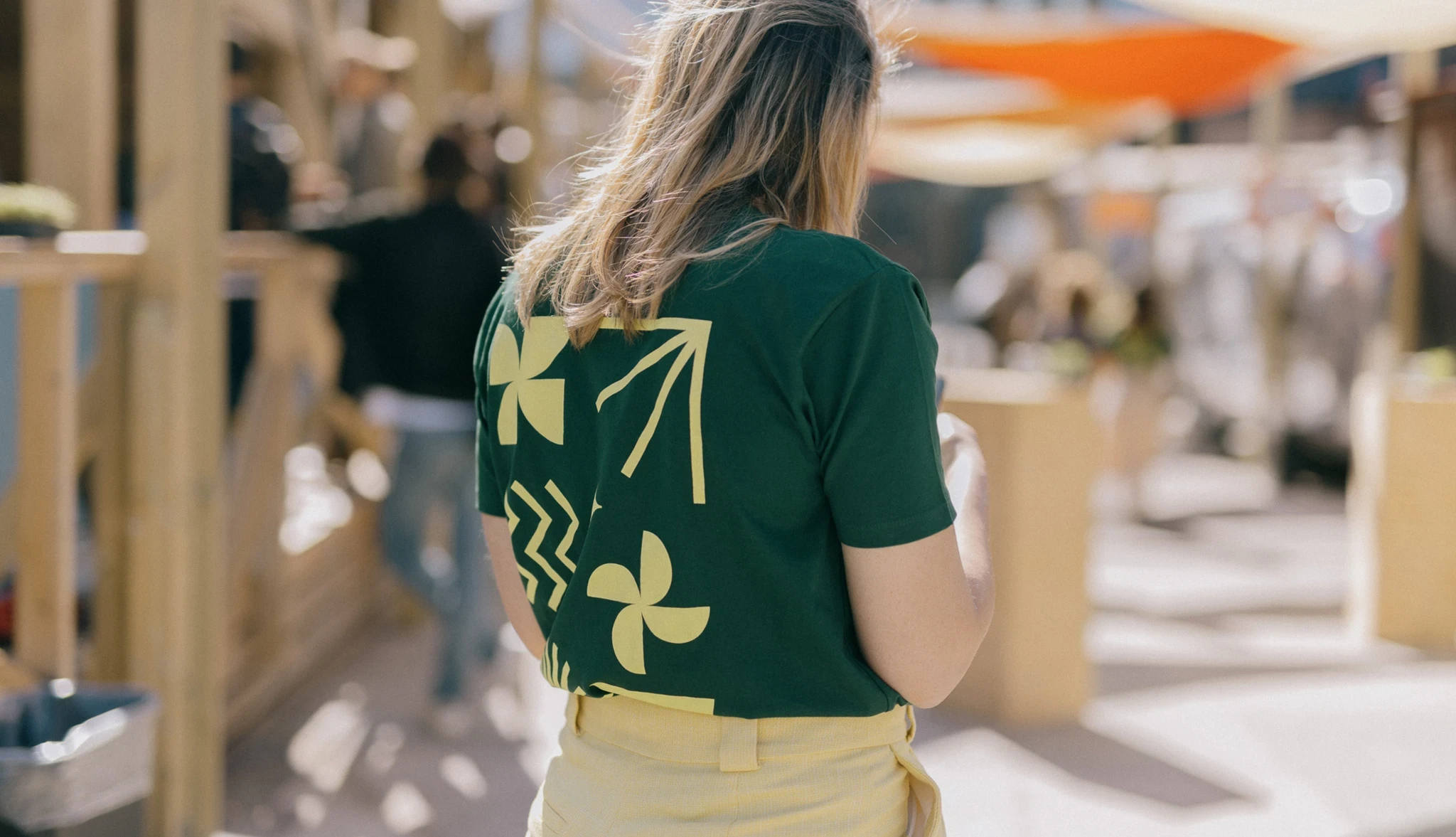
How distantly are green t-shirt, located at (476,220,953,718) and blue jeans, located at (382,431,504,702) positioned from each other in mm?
3226

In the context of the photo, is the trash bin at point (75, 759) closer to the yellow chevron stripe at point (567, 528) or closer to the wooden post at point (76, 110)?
the wooden post at point (76, 110)

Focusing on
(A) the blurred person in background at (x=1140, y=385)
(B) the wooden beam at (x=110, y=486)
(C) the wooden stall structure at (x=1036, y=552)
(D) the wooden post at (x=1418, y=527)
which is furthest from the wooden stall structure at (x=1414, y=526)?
(B) the wooden beam at (x=110, y=486)

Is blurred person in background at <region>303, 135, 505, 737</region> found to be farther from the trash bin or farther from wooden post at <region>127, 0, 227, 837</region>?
the trash bin

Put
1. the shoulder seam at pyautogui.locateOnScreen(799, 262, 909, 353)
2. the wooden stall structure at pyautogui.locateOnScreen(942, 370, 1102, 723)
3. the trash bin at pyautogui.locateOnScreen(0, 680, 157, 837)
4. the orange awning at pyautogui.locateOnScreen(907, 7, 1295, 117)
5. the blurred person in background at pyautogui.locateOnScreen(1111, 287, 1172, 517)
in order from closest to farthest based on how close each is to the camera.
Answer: the shoulder seam at pyautogui.locateOnScreen(799, 262, 909, 353)
the trash bin at pyautogui.locateOnScreen(0, 680, 157, 837)
the wooden stall structure at pyautogui.locateOnScreen(942, 370, 1102, 723)
the orange awning at pyautogui.locateOnScreen(907, 7, 1295, 117)
the blurred person in background at pyautogui.locateOnScreen(1111, 287, 1172, 517)

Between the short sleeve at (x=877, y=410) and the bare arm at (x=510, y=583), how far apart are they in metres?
0.47

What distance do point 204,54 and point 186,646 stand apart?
1335mm

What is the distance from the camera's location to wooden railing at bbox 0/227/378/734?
9.55 feet

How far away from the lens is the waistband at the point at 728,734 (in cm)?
121

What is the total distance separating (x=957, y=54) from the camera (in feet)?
26.9

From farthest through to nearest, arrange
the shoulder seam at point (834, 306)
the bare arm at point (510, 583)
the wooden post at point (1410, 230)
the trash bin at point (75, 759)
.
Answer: the wooden post at point (1410, 230)
the trash bin at point (75, 759)
the bare arm at point (510, 583)
the shoulder seam at point (834, 306)

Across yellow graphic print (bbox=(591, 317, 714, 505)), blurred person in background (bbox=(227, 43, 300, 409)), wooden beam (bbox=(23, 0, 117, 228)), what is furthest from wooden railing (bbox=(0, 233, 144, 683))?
yellow graphic print (bbox=(591, 317, 714, 505))

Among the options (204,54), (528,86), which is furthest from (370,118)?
(204,54)

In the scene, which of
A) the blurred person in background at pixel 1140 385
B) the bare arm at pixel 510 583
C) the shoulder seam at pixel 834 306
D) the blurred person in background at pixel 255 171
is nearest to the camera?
the shoulder seam at pixel 834 306

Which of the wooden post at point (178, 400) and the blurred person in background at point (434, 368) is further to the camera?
the blurred person in background at point (434, 368)
